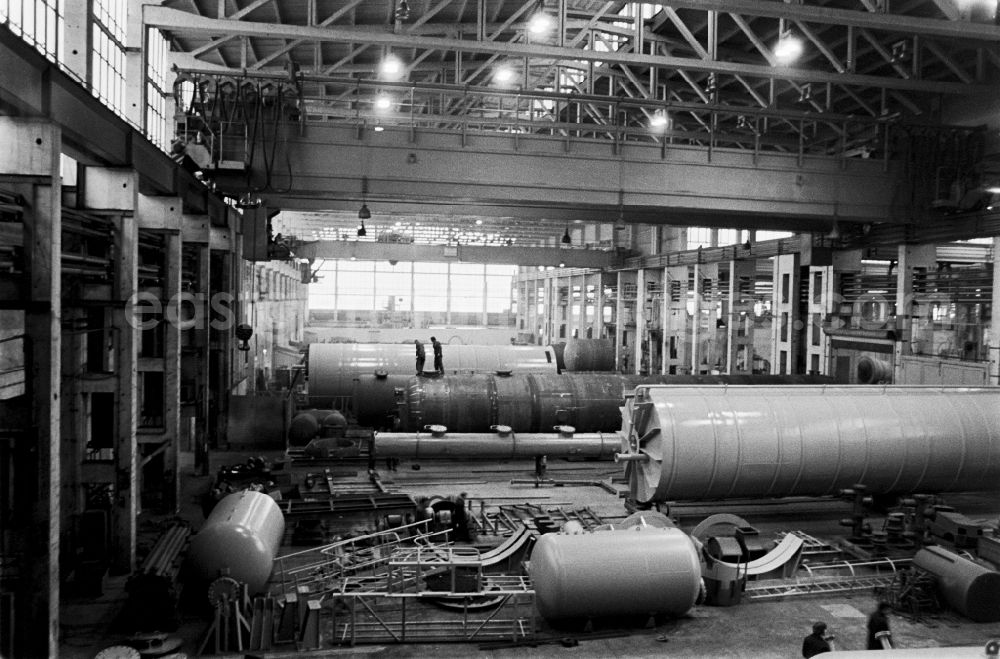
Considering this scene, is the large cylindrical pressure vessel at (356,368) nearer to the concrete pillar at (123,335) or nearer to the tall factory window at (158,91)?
the tall factory window at (158,91)

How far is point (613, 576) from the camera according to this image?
29.8 feet

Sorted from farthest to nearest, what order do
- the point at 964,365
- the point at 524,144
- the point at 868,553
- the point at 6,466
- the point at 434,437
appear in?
the point at 964,365 → the point at 524,144 → the point at 434,437 → the point at 868,553 → the point at 6,466

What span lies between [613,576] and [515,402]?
33.4 ft

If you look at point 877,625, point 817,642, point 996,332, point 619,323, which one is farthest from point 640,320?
point 817,642

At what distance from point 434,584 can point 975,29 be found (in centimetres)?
1216

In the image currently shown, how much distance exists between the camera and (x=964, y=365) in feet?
61.7

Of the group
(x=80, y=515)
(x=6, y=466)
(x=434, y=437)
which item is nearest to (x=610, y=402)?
(x=434, y=437)

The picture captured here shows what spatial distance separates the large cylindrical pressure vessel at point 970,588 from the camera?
9766 millimetres

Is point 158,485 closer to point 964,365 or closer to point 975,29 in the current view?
point 975,29

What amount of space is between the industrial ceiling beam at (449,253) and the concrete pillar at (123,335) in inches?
922

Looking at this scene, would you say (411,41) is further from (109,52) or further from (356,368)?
(356,368)

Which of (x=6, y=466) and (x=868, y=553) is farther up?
(x=6, y=466)

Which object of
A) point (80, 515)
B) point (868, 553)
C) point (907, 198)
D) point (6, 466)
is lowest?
point (868, 553)

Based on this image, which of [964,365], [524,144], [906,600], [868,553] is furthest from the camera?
[964,365]
